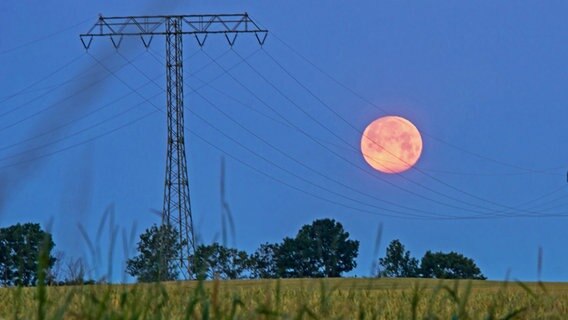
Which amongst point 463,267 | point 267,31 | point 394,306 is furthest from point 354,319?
point 463,267

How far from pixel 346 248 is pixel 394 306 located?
95551 mm

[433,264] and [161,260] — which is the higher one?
[433,264]

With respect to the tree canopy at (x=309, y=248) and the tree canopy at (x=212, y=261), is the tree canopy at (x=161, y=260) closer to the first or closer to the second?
the tree canopy at (x=212, y=261)

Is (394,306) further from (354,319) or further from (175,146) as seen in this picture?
(175,146)

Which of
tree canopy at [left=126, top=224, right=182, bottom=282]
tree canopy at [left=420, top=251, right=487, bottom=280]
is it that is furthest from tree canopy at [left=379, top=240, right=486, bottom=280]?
tree canopy at [left=126, top=224, right=182, bottom=282]

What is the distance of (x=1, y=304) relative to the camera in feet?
34.7

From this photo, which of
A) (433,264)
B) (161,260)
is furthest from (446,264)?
(161,260)

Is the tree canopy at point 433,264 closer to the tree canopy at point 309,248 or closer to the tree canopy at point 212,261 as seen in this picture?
the tree canopy at point 309,248

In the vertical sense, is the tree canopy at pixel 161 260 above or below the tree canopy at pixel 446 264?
below

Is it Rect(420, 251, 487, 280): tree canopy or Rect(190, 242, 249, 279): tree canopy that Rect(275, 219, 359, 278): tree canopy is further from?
Rect(190, 242, 249, 279): tree canopy

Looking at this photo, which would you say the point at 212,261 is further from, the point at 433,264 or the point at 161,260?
the point at 433,264

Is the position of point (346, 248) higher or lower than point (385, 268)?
higher

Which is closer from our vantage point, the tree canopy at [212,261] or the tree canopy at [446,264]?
the tree canopy at [212,261]

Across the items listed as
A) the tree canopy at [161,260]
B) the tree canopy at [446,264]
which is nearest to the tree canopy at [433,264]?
the tree canopy at [446,264]
